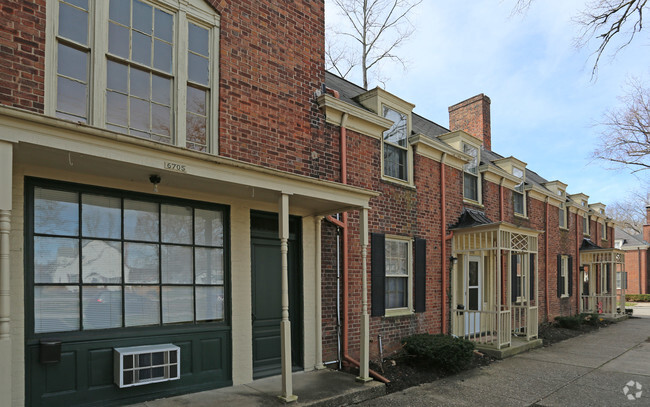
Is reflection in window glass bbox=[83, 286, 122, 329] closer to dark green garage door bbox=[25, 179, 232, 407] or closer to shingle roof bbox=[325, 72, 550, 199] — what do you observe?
dark green garage door bbox=[25, 179, 232, 407]

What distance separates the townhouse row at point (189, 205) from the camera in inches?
188

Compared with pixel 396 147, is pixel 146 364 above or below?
below

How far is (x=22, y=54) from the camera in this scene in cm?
482

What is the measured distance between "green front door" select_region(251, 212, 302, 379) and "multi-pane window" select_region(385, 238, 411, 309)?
245cm

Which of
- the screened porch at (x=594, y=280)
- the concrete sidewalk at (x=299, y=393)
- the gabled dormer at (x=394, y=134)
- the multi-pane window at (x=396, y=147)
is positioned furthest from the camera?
the screened porch at (x=594, y=280)

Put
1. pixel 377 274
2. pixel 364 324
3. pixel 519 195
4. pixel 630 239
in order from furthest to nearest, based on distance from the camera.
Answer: pixel 630 239, pixel 519 195, pixel 377 274, pixel 364 324

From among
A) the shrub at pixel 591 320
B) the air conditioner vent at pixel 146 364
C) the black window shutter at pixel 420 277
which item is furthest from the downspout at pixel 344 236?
the shrub at pixel 591 320

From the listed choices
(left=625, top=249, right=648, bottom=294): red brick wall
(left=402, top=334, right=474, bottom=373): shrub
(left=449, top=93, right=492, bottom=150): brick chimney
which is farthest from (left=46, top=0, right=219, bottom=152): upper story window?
(left=625, top=249, right=648, bottom=294): red brick wall

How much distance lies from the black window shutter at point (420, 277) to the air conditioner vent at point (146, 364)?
5555mm

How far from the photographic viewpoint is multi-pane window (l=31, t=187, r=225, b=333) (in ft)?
16.4

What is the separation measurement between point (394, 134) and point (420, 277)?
3214 millimetres

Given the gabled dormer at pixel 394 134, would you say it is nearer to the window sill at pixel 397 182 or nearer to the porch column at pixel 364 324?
the window sill at pixel 397 182

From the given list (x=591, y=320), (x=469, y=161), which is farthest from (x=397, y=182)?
(x=591, y=320)

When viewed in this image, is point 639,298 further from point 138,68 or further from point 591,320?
point 138,68
